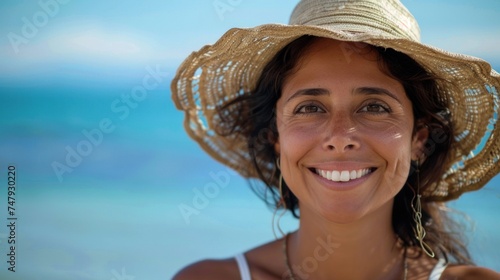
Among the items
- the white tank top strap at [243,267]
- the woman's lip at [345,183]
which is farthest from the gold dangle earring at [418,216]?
the white tank top strap at [243,267]

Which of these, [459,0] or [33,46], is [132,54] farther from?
[459,0]

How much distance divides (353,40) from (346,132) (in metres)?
0.38

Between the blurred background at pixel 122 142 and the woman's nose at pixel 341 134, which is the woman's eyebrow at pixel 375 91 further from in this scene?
the blurred background at pixel 122 142

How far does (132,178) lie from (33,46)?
7.05 ft

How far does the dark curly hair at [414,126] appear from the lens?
252 centimetres

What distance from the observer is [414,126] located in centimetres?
264

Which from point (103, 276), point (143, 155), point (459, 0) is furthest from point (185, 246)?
point (459, 0)

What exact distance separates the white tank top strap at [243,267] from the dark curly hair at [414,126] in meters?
0.38

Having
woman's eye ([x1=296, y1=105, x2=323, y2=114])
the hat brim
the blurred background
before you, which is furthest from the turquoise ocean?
woman's eye ([x1=296, y1=105, x2=323, y2=114])

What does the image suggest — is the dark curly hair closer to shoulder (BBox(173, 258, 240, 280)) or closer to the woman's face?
the woman's face

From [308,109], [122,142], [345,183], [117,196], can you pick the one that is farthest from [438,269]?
[122,142]

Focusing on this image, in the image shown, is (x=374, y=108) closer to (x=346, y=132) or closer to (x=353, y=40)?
(x=346, y=132)

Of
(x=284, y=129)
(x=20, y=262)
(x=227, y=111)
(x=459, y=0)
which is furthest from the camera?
(x=459, y=0)

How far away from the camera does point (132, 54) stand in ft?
26.4
